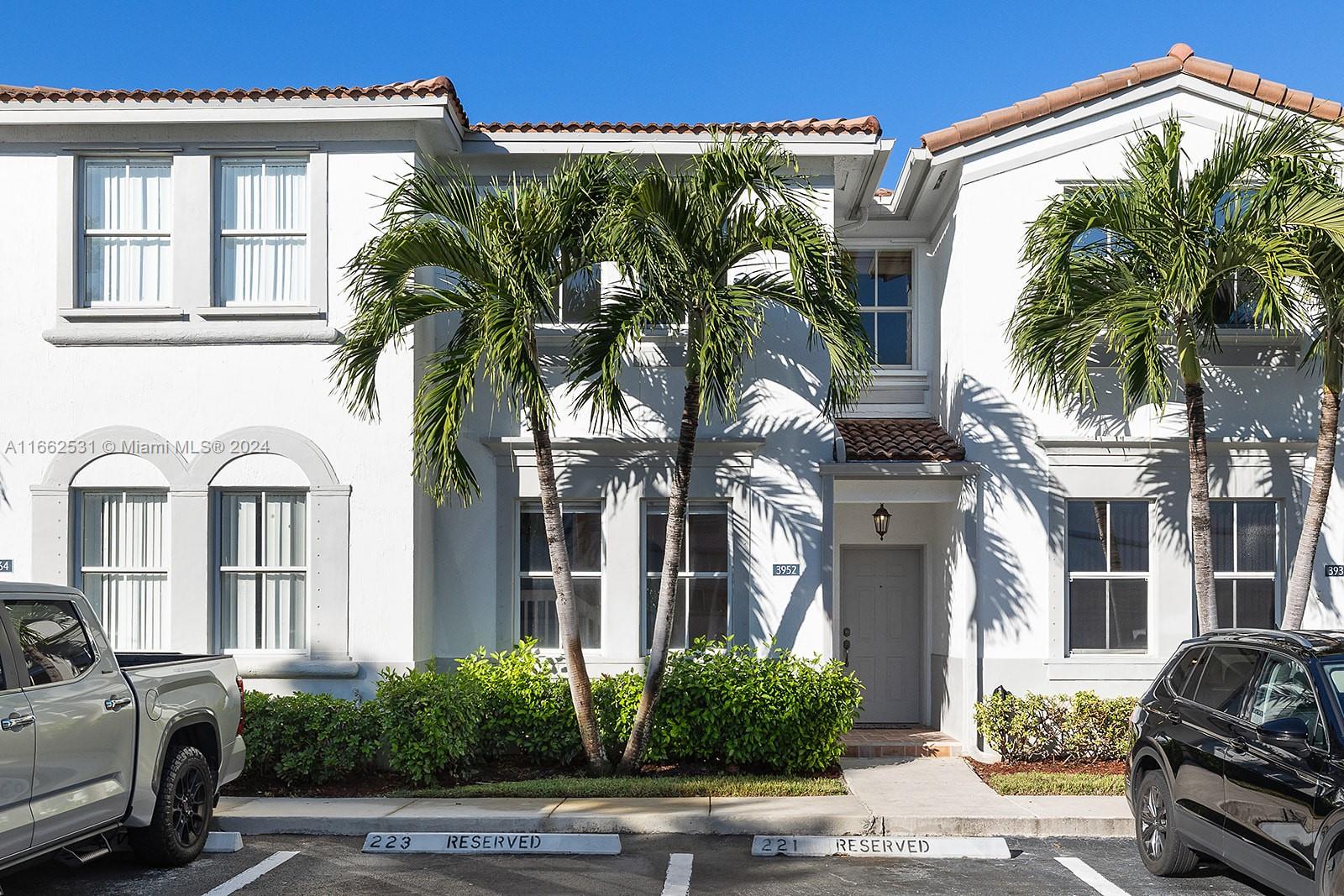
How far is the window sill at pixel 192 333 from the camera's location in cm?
1130

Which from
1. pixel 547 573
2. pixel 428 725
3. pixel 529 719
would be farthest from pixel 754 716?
pixel 428 725

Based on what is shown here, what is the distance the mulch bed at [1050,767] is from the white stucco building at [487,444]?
0.79 m

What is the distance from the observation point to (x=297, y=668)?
36.7 feet

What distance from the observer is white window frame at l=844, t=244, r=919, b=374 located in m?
14.3

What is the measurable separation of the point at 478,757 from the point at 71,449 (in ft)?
16.4

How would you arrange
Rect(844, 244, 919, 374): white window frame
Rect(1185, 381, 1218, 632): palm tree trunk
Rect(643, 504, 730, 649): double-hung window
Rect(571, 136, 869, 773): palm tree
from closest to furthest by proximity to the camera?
Rect(571, 136, 869, 773): palm tree, Rect(1185, 381, 1218, 632): palm tree trunk, Rect(643, 504, 730, 649): double-hung window, Rect(844, 244, 919, 374): white window frame

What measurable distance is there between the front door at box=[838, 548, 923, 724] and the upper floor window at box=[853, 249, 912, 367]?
8.06ft

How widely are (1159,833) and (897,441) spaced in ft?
19.0

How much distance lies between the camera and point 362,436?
37.2ft

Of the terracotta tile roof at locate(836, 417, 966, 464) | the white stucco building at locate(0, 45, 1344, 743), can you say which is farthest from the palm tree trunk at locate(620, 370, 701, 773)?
the terracotta tile roof at locate(836, 417, 966, 464)

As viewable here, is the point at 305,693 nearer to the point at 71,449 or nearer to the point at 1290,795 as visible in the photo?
the point at 71,449

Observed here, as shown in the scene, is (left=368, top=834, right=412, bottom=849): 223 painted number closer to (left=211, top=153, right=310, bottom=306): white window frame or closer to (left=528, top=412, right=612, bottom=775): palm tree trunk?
(left=528, top=412, right=612, bottom=775): palm tree trunk

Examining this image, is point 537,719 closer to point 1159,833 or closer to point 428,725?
point 428,725

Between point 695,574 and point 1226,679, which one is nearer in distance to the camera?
point 1226,679
